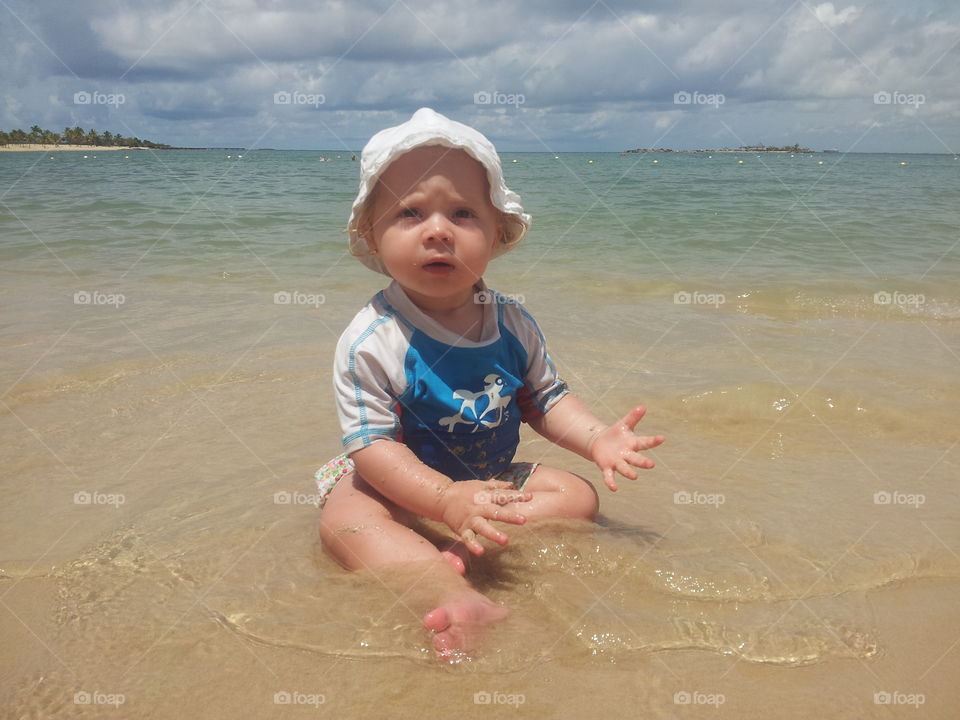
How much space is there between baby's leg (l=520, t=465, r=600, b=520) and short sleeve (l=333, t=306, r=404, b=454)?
0.48m

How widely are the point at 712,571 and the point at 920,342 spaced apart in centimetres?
339

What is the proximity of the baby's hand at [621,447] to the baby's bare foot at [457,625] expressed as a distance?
1.68ft

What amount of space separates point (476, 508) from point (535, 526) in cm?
49

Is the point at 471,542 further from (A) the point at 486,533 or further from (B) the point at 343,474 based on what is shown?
(B) the point at 343,474

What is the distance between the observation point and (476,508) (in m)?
1.84

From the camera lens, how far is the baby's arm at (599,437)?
82.6 inches

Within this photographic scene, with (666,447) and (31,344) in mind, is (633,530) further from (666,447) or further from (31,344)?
(31,344)

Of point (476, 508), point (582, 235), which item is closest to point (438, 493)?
point (476, 508)

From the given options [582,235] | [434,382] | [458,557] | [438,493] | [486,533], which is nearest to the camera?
[486,533]

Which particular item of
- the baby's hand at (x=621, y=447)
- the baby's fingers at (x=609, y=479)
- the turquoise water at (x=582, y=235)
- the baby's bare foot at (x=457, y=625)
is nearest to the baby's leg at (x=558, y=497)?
the baby's hand at (x=621, y=447)

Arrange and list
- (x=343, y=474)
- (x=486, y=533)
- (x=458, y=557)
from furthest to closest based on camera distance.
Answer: (x=343, y=474), (x=458, y=557), (x=486, y=533)

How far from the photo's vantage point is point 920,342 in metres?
4.72

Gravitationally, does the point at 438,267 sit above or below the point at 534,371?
above

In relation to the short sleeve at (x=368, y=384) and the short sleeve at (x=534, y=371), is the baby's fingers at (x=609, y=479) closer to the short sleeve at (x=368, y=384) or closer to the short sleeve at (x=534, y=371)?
the short sleeve at (x=534, y=371)
